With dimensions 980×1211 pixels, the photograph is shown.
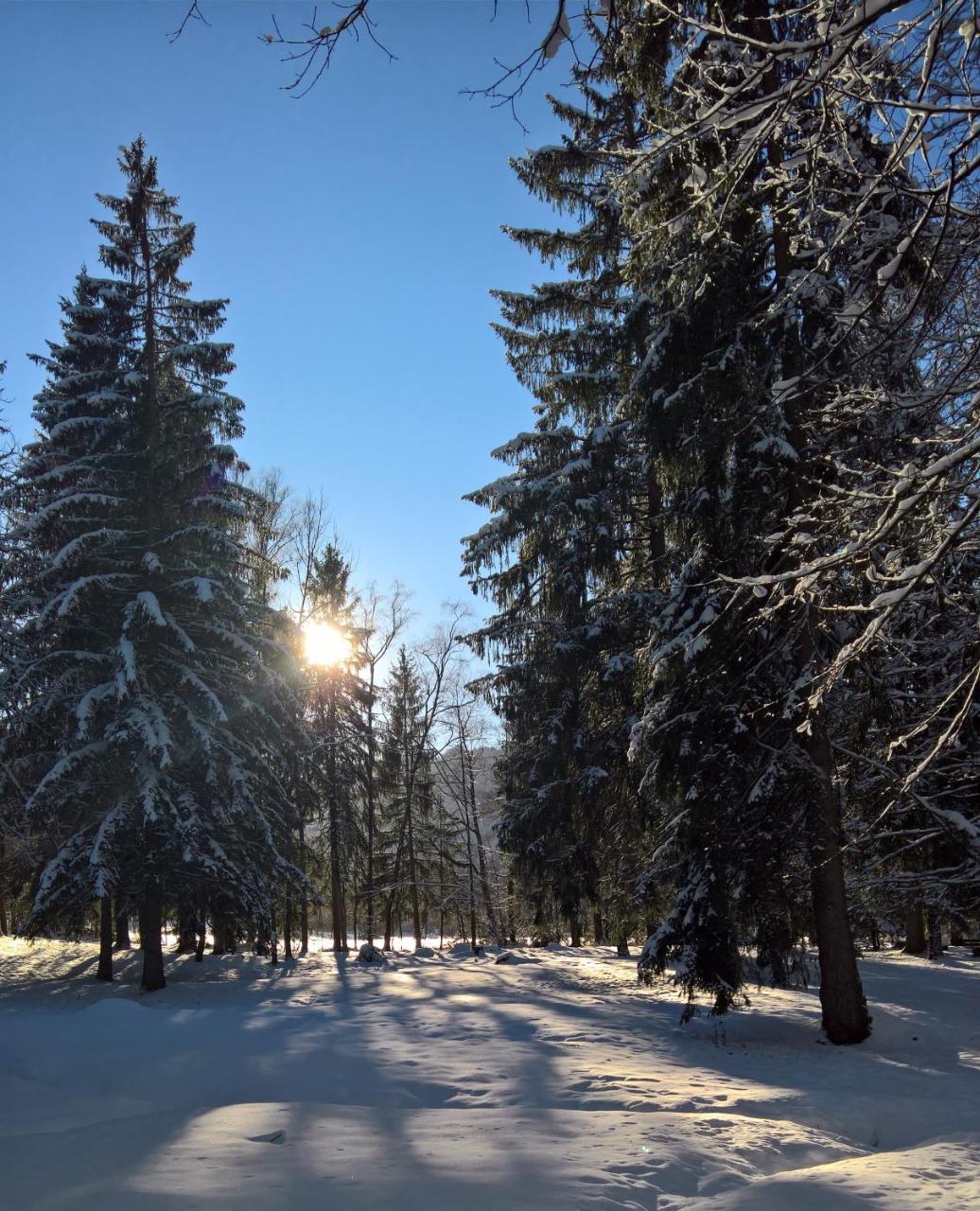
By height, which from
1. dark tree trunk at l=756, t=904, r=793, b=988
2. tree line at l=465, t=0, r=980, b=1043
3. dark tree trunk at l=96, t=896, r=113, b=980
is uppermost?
tree line at l=465, t=0, r=980, b=1043

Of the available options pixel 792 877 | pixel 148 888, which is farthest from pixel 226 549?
pixel 792 877

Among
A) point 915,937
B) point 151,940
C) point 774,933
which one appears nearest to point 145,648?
point 151,940

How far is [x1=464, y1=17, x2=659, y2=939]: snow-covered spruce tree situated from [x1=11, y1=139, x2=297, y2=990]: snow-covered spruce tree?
5.47 metres

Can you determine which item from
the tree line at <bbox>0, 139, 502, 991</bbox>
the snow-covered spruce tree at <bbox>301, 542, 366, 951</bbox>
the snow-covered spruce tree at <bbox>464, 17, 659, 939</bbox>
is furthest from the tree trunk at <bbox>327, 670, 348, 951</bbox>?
the snow-covered spruce tree at <bbox>464, 17, 659, 939</bbox>

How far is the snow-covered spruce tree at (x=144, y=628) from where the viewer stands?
A: 13641 mm

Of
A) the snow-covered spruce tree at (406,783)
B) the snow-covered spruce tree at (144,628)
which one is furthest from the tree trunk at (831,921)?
the snow-covered spruce tree at (406,783)

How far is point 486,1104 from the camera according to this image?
6648mm

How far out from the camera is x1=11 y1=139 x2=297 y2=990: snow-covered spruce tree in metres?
13.6

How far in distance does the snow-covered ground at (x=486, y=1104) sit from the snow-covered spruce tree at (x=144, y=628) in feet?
8.30

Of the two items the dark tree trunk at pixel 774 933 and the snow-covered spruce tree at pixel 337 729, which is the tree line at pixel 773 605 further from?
the snow-covered spruce tree at pixel 337 729

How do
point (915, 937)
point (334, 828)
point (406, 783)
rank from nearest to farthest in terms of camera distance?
point (915, 937) < point (334, 828) < point (406, 783)

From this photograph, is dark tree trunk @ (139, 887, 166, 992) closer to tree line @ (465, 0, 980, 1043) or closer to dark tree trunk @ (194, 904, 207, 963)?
dark tree trunk @ (194, 904, 207, 963)

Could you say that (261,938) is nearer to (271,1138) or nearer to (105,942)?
(105,942)

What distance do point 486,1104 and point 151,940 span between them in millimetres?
10049
